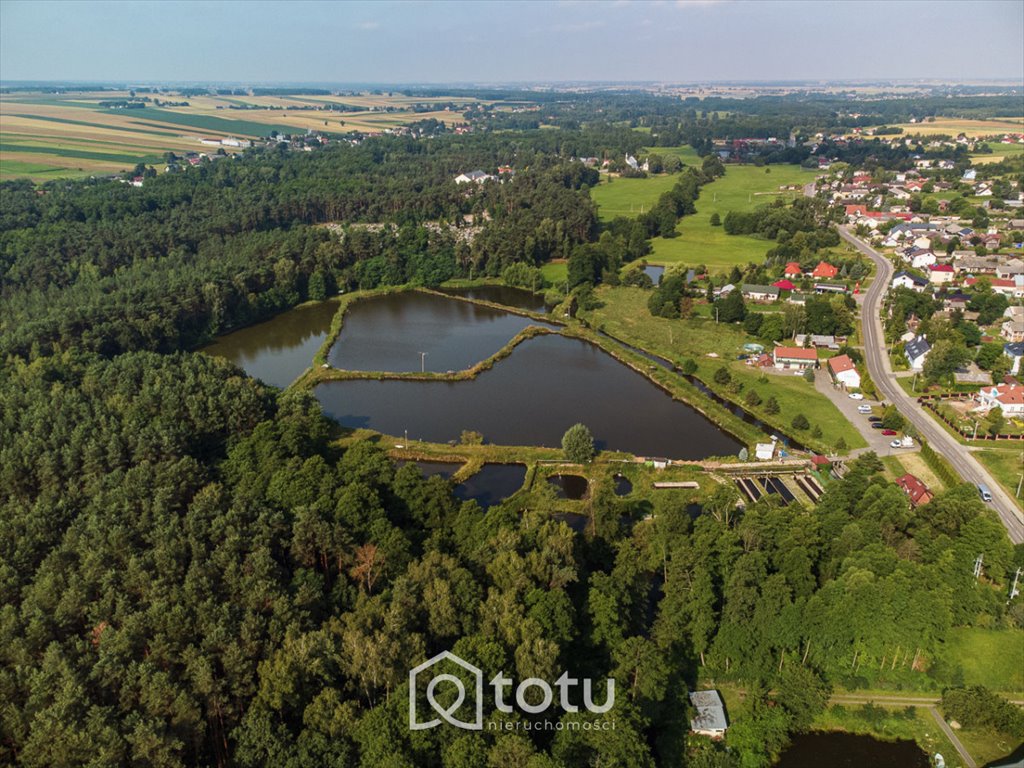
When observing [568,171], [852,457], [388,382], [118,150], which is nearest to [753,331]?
[852,457]

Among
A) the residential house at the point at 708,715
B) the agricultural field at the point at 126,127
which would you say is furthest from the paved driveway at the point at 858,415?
the agricultural field at the point at 126,127

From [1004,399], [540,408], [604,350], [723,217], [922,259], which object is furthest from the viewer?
[723,217]

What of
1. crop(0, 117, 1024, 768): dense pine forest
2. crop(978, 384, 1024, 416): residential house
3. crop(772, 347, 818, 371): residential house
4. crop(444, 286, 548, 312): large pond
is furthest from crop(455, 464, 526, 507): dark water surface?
crop(444, 286, 548, 312): large pond

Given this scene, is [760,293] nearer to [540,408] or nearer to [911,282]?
[911,282]

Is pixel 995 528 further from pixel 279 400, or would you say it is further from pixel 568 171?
pixel 568 171

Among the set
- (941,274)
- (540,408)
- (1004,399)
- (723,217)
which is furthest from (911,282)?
(540,408)

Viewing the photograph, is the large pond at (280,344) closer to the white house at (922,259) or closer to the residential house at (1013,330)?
the residential house at (1013,330)
